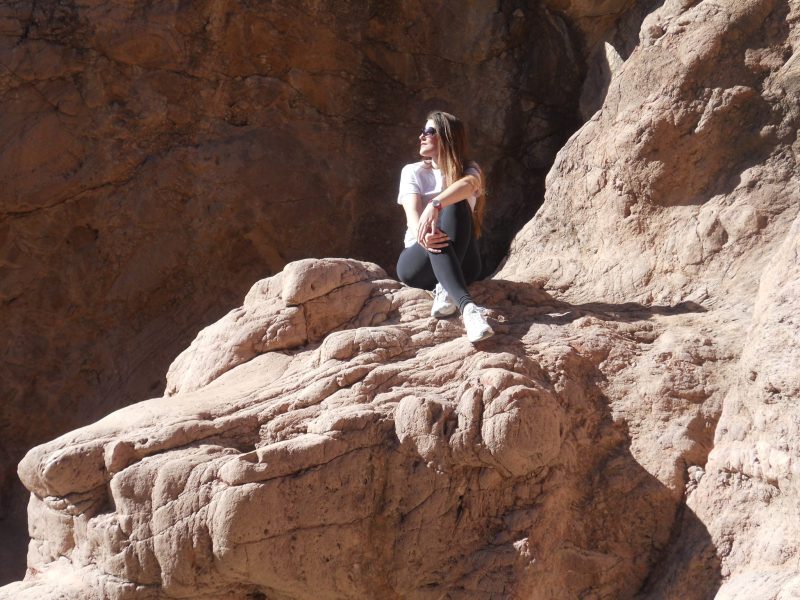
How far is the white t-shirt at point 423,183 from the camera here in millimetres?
4746

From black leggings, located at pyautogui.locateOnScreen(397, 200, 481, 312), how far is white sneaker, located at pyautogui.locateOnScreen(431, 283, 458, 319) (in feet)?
0.09

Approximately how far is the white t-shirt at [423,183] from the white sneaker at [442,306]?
0.39 m

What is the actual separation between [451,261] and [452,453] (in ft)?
2.96

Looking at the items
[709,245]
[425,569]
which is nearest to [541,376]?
[425,569]

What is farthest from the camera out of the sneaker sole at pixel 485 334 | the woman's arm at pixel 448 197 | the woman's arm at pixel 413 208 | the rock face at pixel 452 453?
the woman's arm at pixel 413 208

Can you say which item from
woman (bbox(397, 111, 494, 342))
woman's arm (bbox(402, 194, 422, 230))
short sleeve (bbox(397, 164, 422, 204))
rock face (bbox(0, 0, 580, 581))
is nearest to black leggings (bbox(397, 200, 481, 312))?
woman (bbox(397, 111, 494, 342))

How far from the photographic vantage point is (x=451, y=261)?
176 inches

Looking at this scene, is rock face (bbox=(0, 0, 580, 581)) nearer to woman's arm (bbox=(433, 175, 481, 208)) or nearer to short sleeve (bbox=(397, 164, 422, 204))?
short sleeve (bbox=(397, 164, 422, 204))

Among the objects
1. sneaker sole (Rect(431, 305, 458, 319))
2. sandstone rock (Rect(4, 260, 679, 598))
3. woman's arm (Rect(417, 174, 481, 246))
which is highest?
woman's arm (Rect(417, 174, 481, 246))

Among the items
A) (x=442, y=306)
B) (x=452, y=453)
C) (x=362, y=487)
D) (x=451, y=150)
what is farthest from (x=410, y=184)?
(x=362, y=487)

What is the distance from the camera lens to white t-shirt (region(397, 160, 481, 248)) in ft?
15.6

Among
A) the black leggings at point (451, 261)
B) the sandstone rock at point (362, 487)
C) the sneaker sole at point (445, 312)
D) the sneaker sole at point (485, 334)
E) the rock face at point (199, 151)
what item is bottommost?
the sandstone rock at point (362, 487)

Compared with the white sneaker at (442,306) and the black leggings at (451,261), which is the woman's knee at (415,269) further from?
the white sneaker at (442,306)

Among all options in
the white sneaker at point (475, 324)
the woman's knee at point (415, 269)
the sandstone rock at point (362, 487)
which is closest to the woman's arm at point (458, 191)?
the woman's knee at point (415, 269)
